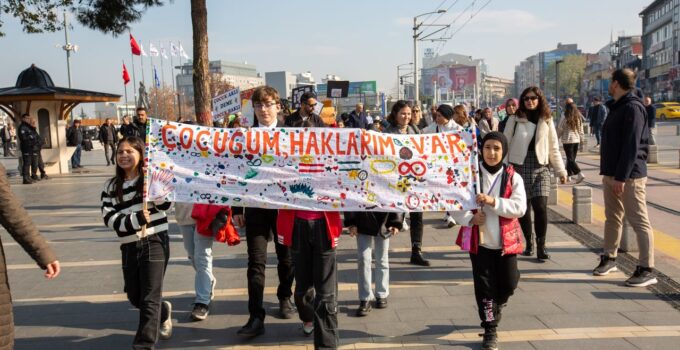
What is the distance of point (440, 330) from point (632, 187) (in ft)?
7.81

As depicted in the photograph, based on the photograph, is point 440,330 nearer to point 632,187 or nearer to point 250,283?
point 250,283

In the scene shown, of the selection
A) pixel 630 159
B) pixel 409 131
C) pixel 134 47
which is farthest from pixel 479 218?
pixel 134 47

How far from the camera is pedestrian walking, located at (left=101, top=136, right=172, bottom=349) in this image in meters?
3.93

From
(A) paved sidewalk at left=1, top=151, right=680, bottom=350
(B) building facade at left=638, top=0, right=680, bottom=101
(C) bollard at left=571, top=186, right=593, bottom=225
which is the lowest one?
(A) paved sidewalk at left=1, top=151, right=680, bottom=350

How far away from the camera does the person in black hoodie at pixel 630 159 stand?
5289 millimetres

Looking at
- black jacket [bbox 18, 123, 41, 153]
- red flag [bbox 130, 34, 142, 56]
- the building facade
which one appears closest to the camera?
black jacket [bbox 18, 123, 41, 153]

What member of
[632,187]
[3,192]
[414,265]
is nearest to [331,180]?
[3,192]

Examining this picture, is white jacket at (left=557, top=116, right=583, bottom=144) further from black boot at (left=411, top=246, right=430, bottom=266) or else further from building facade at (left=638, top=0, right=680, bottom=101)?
building facade at (left=638, top=0, right=680, bottom=101)

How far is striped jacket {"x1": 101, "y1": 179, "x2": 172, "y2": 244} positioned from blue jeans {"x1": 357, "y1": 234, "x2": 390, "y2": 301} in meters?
1.70

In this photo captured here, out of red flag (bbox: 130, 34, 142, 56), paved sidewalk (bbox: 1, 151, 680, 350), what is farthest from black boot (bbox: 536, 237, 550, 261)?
red flag (bbox: 130, 34, 142, 56)

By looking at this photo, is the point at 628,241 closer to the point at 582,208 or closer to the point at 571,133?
the point at 582,208

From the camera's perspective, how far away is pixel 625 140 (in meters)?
5.32

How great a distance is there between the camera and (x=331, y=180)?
4.29 m

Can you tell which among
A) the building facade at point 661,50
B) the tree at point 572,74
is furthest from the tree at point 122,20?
the tree at point 572,74
